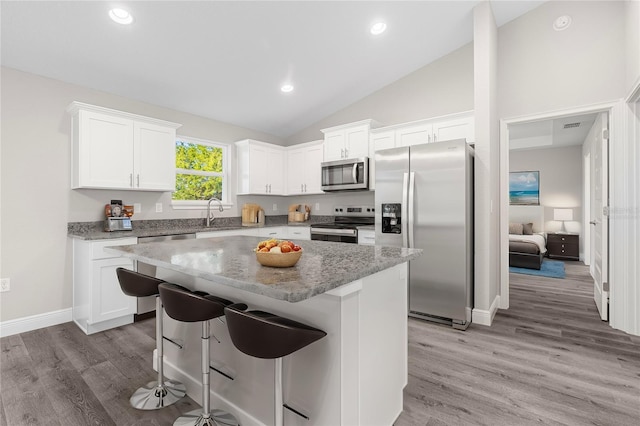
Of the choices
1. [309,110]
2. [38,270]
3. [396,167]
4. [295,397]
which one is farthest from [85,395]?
[309,110]

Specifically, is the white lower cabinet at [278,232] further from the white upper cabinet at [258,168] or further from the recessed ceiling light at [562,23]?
the recessed ceiling light at [562,23]

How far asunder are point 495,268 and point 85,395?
3.97 m

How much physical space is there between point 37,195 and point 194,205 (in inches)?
67.6

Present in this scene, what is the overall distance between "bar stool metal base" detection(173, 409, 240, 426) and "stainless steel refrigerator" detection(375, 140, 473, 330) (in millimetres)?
2257

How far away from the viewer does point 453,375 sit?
7.28ft

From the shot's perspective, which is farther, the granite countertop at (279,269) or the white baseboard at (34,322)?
the white baseboard at (34,322)

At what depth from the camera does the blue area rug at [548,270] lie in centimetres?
539

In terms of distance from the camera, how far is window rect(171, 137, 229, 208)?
4.41m

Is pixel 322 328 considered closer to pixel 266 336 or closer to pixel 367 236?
pixel 266 336

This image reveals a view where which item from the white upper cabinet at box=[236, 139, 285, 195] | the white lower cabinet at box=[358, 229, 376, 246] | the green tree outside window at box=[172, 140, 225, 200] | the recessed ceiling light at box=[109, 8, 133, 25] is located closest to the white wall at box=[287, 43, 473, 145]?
the white upper cabinet at box=[236, 139, 285, 195]

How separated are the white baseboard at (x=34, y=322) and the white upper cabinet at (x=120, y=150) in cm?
136

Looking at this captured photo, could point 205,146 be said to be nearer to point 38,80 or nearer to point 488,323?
point 38,80

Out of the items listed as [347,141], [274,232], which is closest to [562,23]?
[347,141]

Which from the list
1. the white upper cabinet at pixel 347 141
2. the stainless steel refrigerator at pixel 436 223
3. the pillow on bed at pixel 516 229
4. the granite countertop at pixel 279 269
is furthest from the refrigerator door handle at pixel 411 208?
the pillow on bed at pixel 516 229
